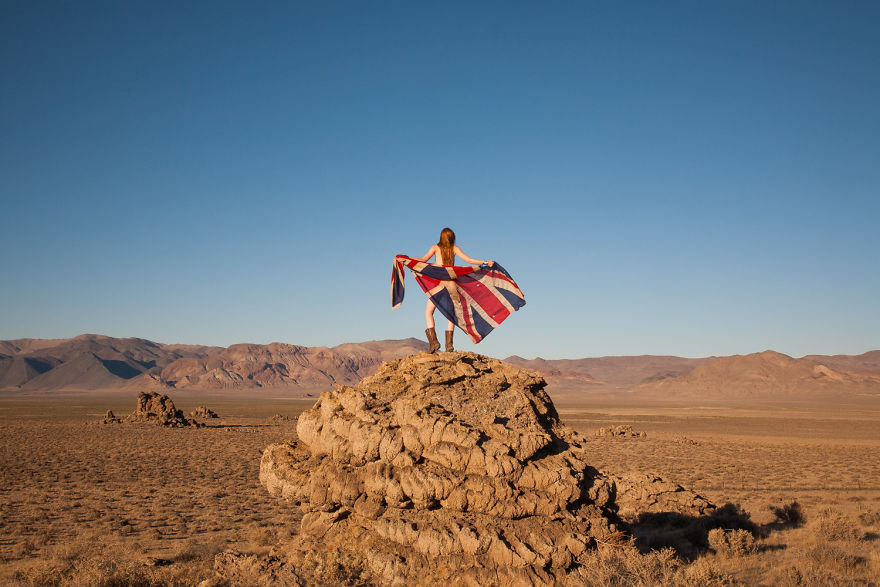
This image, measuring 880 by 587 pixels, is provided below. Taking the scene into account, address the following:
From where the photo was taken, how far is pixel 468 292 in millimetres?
10391

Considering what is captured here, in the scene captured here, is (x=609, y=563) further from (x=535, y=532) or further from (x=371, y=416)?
(x=371, y=416)

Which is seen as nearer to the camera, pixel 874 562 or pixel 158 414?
pixel 874 562

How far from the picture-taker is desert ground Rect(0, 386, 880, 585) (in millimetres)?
9133

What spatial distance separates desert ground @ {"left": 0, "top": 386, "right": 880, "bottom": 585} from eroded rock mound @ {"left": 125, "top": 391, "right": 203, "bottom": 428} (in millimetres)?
7271

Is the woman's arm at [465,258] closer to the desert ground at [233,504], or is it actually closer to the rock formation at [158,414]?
the desert ground at [233,504]

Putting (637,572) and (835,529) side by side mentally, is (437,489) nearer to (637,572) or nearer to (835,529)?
(637,572)

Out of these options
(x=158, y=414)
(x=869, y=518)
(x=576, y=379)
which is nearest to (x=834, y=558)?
(x=869, y=518)

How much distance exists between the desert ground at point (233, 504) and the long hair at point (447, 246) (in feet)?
→ 17.1

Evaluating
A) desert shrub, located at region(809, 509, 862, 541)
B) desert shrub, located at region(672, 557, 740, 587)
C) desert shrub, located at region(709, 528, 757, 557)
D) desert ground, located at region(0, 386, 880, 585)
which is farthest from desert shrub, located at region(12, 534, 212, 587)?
desert shrub, located at region(809, 509, 862, 541)

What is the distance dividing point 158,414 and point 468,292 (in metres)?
45.8

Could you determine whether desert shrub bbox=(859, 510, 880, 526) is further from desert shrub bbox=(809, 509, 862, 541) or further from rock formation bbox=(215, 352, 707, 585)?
rock formation bbox=(215, 352, 707, 585)

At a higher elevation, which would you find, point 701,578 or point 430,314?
point 430,314

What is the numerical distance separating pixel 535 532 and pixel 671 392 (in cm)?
14983

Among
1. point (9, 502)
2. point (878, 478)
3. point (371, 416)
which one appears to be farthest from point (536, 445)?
point (878, 478)
